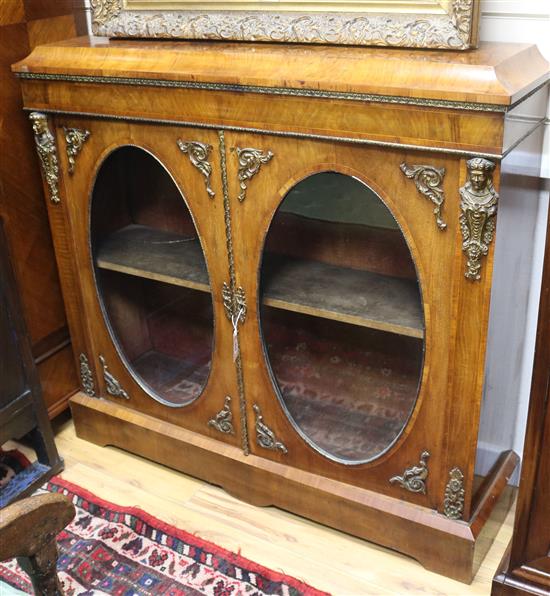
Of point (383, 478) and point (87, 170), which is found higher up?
point (87, 170)

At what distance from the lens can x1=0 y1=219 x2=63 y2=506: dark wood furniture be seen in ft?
5.01

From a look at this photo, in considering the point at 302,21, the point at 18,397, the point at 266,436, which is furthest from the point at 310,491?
the point at 302,21

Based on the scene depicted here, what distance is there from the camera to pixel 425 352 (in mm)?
1242

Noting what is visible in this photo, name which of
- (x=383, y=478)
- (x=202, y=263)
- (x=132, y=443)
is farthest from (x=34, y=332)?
(x=383, y=478)

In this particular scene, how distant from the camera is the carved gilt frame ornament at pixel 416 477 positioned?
1317 mm

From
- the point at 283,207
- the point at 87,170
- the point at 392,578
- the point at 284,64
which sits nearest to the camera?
the point at 284,64

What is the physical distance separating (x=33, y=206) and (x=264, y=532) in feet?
2.85

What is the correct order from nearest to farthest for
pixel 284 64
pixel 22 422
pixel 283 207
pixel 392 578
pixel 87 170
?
pixel 284 64 → pixel 283 207 → pixel 392 578 → pixel 87 170 → pixel 22 422

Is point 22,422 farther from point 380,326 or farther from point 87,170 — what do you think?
point 380,326

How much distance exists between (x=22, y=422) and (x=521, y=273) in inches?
43.0

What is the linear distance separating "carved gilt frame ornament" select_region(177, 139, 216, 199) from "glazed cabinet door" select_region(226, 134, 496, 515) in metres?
0.05

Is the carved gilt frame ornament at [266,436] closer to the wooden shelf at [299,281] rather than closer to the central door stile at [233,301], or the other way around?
the central door stile at [233,301]

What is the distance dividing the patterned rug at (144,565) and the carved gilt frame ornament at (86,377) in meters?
0.30

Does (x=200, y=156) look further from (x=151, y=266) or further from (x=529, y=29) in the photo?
(x=529, y=29)
